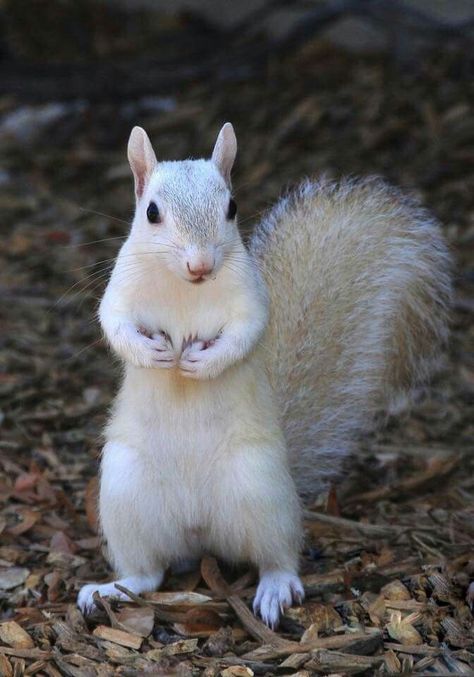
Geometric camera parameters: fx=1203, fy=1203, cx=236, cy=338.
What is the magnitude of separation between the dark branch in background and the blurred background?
0.05 feet

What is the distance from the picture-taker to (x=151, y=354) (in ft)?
11.0

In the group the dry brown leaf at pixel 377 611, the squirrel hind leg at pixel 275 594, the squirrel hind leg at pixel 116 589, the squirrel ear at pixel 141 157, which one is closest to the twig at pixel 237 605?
the squirrel hind leg at pixel 275 594

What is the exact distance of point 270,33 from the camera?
8.37 metres

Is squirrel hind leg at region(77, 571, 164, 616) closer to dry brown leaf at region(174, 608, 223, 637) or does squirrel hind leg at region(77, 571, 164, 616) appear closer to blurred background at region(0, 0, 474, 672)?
dry brown leaf at region(174, 608, 223, 637)

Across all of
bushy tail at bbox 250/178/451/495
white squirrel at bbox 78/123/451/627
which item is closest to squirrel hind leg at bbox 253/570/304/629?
white squirrel at bbox 78/123/451/627

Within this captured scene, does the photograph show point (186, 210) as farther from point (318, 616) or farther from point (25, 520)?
point (25, 520)

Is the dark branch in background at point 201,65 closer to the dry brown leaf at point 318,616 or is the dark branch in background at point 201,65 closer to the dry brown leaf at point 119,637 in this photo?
the dry brown leaf at point 318,616

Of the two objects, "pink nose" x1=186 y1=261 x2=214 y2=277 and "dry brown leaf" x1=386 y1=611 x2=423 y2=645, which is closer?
"pink nose" x1=186 y1=261 x2=214 y2=277

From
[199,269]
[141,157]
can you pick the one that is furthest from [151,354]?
[141,157]

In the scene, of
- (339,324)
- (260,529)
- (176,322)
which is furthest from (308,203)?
(260,529)

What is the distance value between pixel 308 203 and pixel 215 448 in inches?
44.8

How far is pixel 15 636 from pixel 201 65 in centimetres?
530

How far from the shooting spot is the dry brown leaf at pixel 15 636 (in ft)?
11.4

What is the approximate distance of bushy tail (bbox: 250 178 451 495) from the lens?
4.04 meters
